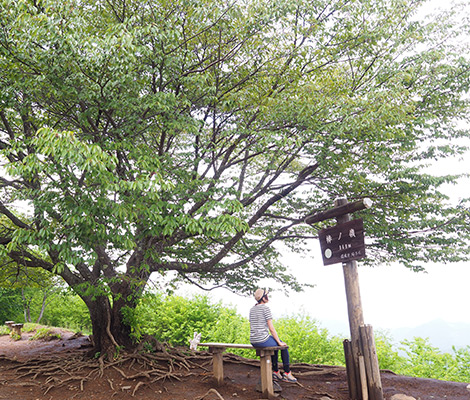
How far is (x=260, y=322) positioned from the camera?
643 cm

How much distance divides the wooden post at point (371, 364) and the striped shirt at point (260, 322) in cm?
152

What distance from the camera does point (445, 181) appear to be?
8.73 meters

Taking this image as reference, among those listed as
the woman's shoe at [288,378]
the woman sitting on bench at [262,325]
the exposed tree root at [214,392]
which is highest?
the woman sitting on bench at [262,325]

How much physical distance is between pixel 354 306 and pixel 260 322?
1576 mm

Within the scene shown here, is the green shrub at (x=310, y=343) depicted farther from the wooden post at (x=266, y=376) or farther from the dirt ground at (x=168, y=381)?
the wooden post at (x=266, y=376)

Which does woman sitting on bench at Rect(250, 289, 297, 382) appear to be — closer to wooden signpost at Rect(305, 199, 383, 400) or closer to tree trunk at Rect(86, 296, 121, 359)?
wooden signpost at Rect(305, 199, 383, 400)

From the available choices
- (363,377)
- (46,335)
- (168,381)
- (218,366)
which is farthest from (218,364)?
(46,335)

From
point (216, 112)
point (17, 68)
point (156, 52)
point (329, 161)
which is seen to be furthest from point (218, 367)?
point (17, 68)

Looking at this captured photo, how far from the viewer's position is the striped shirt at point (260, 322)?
20.9 ft

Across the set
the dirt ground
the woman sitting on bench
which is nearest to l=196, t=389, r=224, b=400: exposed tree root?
the dirt ground

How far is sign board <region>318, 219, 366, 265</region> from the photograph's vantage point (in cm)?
636

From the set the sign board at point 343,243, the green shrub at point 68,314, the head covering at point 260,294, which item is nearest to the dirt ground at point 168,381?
the head covering at point 260,294

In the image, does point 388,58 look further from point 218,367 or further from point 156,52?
point 218,367

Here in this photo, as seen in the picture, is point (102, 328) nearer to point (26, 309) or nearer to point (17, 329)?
point (17, 329)
